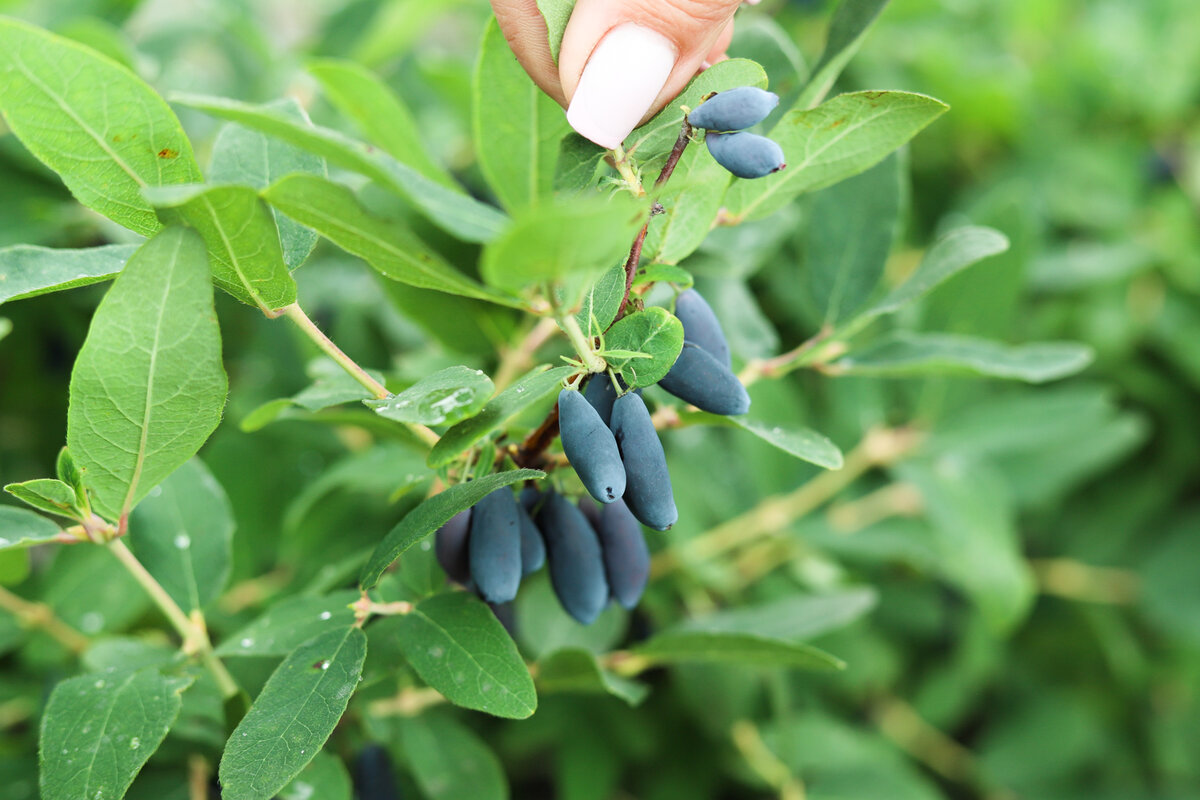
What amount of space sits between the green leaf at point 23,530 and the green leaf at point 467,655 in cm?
29

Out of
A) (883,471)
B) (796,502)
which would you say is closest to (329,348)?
(796,502)

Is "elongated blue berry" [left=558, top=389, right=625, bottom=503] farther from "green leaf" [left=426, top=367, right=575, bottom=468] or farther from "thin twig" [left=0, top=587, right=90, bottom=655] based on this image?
"thin twig" [left=0, top=587, right=90, bottom=655]

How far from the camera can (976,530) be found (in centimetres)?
140

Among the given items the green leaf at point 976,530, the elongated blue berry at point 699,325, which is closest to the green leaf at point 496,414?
the elongated blue berry at point 699,325

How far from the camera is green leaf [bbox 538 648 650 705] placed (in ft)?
2.91

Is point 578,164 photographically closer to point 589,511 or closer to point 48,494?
point 589,511

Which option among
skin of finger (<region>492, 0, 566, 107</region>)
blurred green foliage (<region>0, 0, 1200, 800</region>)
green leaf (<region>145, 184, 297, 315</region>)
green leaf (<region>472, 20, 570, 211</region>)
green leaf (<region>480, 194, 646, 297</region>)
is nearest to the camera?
green leaf (<region>480, 194, 646, 297</region>)

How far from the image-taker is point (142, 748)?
69cm

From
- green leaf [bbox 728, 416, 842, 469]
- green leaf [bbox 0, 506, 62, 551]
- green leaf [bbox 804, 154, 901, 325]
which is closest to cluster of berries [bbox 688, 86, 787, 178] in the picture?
green leaf [bbox 728, 416, 842, 469]

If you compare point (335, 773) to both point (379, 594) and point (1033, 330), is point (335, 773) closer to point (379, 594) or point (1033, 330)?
point (379, 594)

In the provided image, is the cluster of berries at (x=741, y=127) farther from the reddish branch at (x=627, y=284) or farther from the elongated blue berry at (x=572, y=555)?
the elongated blue berry at (x=572, y=555)

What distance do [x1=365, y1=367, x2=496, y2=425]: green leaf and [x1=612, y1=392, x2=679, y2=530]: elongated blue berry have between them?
101 millimetres

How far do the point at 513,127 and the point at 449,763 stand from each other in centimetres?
67

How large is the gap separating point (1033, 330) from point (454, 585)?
1530mm
